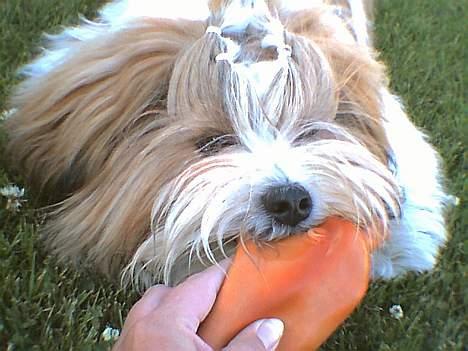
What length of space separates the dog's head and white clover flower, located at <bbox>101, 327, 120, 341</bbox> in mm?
191

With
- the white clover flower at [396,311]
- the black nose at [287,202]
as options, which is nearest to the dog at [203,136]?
the black nose at [287,202]

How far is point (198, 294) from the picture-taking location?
1820 mm

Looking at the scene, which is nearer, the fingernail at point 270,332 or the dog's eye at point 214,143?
the fingernail at point 270,332

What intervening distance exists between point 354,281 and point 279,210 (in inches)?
9.6

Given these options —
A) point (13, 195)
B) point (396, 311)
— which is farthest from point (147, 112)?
point (396, 311)

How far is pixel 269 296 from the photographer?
1.90m

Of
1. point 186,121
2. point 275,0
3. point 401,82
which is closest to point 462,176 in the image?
point 401,82

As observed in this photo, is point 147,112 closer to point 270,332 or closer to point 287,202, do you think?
point 287,202

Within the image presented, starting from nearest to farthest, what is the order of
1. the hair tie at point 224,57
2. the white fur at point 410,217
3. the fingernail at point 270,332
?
the fingernail at point 270,332
the hair tie at point 224,57
the white fur at point 410,217

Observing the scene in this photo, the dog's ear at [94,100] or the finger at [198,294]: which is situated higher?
the dog's ear at [94,100]

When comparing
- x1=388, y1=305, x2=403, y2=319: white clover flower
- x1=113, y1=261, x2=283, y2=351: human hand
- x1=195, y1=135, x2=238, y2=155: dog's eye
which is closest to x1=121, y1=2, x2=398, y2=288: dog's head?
x1=195, y1=135, x2=238, y2=155: dog's eye

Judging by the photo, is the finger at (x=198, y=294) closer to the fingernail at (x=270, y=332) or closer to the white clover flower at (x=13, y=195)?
the fingernail at (x=270, y=332)

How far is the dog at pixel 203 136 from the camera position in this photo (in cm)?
195

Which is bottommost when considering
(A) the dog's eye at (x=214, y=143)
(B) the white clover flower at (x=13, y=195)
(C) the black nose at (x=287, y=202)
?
(B) the white clover flower at (x=13, y=195)
